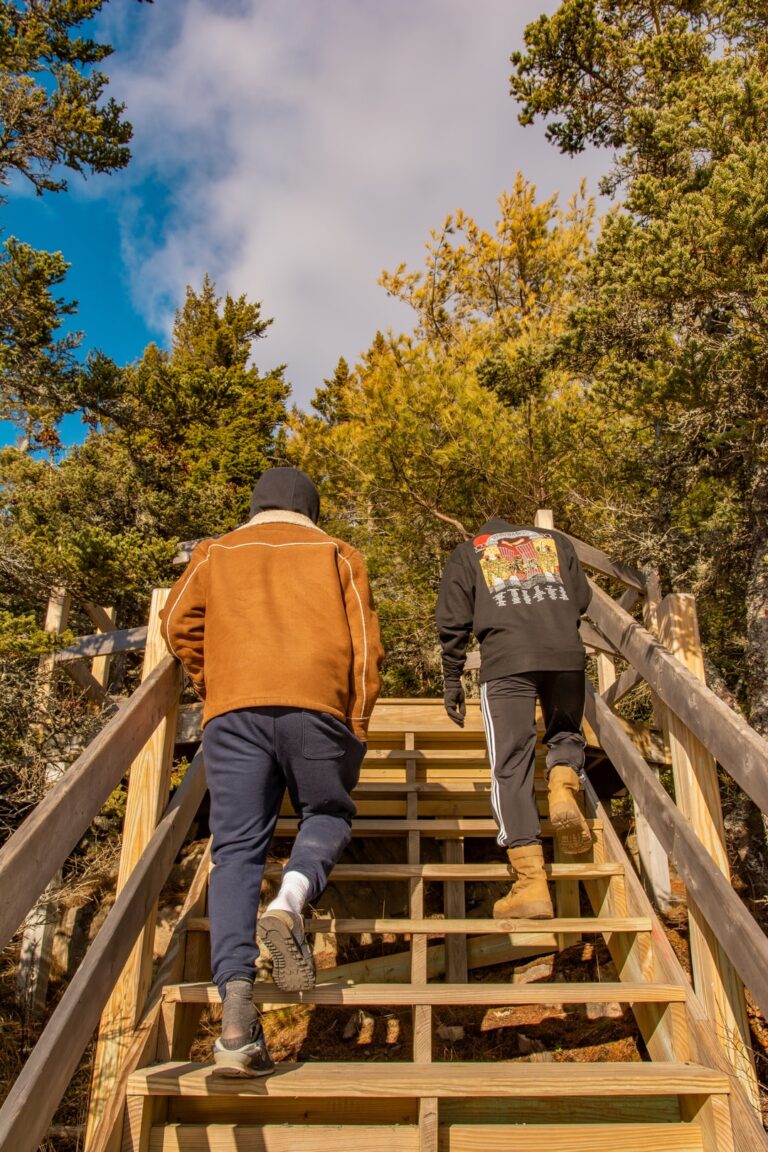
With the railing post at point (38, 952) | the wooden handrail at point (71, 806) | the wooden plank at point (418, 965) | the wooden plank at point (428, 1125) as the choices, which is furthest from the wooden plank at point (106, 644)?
the wooden plank at point (428, 1125)

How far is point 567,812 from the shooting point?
2754mm

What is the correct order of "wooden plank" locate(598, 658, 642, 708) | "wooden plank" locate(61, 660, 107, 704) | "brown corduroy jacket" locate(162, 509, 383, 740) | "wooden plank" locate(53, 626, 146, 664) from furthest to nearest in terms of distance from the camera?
"wooden plank" locate(61, 660, 107, 704), "wooden plank" locate(53, 626, 146, 664), "wooden plank" locate(598, 658, 642, 708), "brown corduroy jacket" locate(162, 509, 383, 740)

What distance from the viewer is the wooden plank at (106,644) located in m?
5.73

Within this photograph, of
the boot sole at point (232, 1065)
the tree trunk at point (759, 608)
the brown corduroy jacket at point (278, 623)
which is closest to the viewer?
the boot sole at point (232, 1065)

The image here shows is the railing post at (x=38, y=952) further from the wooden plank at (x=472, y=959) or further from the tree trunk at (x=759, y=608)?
the tree trunk at (x=759, y=608)

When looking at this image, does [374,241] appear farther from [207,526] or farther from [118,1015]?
[118,1015]

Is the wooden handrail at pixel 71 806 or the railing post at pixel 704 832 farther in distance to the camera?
the railing post at pixel 704 832

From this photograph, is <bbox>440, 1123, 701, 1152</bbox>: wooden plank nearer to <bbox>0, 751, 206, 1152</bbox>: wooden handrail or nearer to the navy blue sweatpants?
the navy blue sweatpants

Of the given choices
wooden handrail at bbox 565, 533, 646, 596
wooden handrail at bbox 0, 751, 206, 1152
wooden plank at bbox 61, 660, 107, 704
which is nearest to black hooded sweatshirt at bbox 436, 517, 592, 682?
wooden handrail at bbox 565, 533, 646, 596

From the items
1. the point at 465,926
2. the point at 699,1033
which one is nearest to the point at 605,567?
the point at 465,926

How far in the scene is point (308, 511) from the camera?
8.55 ft

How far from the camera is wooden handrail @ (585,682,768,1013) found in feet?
5.79

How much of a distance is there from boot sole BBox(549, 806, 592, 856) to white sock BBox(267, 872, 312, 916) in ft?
3.68

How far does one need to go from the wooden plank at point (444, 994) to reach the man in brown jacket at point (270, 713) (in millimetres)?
249
